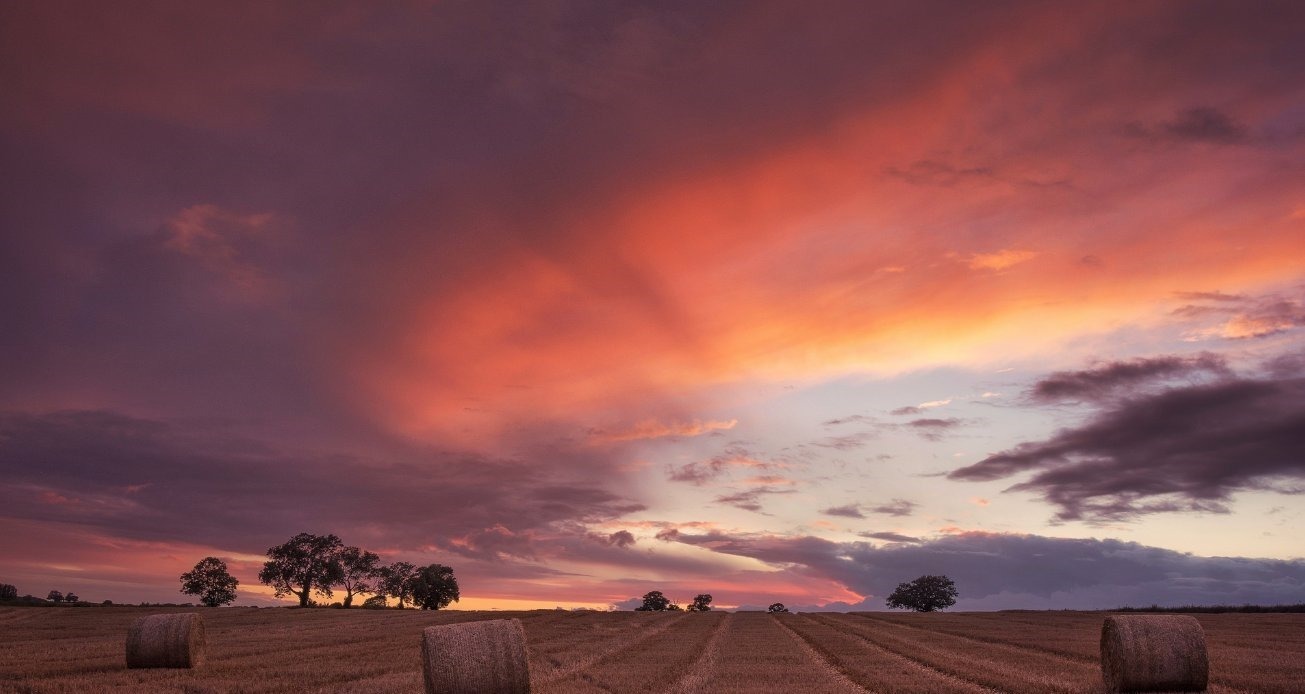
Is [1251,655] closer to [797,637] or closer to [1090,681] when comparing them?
[1090,681]

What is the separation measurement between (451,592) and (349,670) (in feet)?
349

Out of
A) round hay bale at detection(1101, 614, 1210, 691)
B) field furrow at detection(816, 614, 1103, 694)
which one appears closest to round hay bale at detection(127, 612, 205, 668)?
field furrow at detection(816, 614, 1103, 694)

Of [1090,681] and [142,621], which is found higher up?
[142,621]

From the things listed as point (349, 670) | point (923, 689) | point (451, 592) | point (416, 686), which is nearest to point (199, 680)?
point (349, 670)

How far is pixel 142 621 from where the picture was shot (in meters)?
27.6

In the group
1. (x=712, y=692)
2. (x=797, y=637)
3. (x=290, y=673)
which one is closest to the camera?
(x=712, y=692)

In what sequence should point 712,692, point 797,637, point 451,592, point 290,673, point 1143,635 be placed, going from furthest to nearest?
point 451,592
point 797,637
point 290,673
point 1143,635
point 712,692

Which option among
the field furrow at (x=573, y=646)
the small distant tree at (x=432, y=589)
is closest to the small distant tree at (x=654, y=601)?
the small distant tree at (x=432, y=589)

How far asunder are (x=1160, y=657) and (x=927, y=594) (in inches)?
4794

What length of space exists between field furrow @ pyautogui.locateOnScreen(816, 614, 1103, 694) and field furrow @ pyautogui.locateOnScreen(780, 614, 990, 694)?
51cm

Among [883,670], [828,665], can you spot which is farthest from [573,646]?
[883,670]

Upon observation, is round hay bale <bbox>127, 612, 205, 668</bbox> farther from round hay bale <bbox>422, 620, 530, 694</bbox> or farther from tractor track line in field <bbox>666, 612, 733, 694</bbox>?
tractor track line in field <bbox>666, 612, 733, 694</bbox>

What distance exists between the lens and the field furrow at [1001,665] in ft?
68.5

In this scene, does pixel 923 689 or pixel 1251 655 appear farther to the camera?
pixel 1251 655
